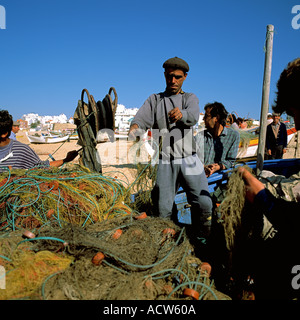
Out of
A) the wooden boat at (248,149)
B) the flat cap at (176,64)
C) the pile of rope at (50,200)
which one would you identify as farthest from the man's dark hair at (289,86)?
the wooden boat at (248,149)

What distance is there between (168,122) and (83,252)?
1.74 metres

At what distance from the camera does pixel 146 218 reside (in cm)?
262

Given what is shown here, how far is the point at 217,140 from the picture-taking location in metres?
4.21

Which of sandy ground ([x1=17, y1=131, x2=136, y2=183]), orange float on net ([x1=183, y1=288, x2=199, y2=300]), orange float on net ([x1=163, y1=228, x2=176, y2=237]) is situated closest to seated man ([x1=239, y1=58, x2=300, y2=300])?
orange float on net ([x1=183, y1=288, x2=199, y2=300])

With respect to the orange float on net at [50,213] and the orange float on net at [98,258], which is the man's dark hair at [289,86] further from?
the orange float on net at [50,213]

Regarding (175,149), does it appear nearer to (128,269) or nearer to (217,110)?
(128,269)

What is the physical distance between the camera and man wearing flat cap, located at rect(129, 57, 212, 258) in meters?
2.86

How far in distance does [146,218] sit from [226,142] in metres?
2.33

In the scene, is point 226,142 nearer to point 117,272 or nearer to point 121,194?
point 121,194

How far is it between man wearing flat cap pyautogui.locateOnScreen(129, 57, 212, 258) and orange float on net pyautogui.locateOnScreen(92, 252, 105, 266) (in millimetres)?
1116

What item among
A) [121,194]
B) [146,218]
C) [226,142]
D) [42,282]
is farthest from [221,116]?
[42,282]

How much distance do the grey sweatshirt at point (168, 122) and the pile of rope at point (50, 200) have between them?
105 centimetres

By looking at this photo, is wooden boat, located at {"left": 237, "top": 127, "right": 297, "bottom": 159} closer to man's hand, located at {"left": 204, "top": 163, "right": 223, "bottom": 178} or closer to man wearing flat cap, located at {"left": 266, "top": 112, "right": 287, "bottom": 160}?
man wearing flat cap, located at {"left": 266, "top": 112, "right": 287, "bottom": 160}
